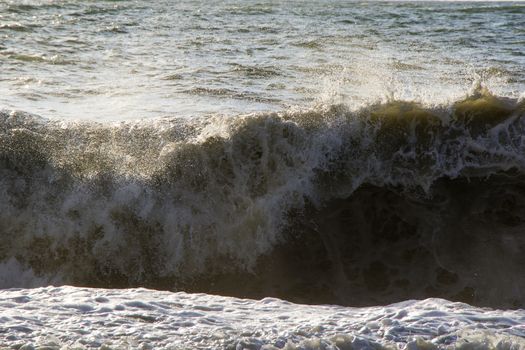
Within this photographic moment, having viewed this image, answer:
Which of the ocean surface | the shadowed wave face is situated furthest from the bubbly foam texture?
the shadowed wave face

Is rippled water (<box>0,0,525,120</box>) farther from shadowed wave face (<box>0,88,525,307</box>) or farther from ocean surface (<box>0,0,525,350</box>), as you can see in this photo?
shadowed wave face (<box>0,88,525,307</box>)

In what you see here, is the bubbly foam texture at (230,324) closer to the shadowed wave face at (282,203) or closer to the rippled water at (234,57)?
the shadowed wave face at (282,203)

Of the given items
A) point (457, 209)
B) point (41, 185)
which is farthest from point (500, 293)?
point (41, 185)

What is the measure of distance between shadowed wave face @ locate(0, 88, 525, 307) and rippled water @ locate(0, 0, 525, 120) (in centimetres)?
64

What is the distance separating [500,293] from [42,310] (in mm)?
3493

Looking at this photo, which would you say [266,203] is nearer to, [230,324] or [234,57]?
[230,324]

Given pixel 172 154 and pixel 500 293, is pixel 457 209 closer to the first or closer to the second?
pixel 500 293

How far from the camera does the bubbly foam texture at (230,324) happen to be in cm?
385

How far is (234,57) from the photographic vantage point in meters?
11.9

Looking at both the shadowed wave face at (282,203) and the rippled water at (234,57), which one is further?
the rippled water at (234,57)

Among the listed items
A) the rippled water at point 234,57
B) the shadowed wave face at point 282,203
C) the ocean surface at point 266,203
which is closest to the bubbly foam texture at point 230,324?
the ocean surface at point 266,203

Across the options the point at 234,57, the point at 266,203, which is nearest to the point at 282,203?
the point at 266,203

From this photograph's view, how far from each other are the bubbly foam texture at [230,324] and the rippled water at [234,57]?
12.0 ft

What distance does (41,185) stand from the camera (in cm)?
683
